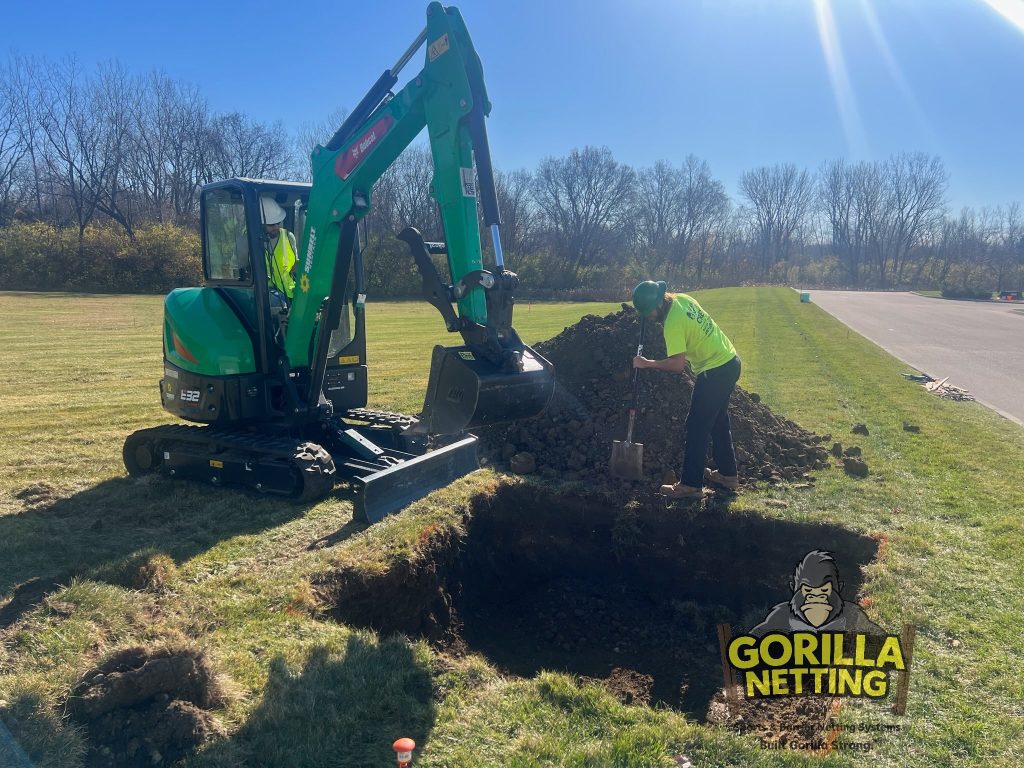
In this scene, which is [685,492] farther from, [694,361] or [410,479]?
[410,479]

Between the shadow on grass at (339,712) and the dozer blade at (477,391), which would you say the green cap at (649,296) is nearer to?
the dozer blade at (477,391)

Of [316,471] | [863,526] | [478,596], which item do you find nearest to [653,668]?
[478,596]

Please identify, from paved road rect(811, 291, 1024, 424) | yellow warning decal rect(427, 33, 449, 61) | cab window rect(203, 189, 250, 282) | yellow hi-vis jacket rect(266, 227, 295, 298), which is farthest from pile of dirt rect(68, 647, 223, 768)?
paved road rect(811, 291, 1024, 424)

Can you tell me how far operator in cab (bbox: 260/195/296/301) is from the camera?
6484 millimetres

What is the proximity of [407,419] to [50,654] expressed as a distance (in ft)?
14.6

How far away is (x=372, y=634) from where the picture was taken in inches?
161

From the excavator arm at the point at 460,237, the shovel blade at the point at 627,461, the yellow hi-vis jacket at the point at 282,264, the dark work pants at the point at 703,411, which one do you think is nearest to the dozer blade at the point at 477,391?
the excavator arm at the point at 460,237

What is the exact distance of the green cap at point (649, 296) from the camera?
19.7 ft

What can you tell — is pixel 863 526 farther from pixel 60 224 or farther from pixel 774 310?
pixel 60 224

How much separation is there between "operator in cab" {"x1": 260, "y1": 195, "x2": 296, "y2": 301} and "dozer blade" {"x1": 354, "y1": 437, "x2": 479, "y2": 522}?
225cm

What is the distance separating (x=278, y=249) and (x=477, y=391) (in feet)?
10.5

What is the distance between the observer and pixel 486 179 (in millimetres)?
4926

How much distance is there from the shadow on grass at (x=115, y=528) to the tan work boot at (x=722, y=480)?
3.59m

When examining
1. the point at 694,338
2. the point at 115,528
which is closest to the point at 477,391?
the point at 694,338
